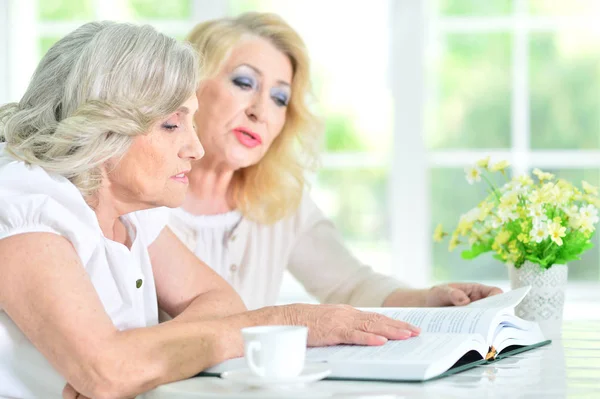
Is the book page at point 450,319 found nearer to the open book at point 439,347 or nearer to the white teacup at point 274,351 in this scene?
the open book at point 439,347

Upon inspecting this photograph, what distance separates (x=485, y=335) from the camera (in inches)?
58.9

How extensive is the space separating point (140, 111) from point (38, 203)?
9.9 inches

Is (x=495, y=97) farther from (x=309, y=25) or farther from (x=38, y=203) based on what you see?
(x=38, y=203)

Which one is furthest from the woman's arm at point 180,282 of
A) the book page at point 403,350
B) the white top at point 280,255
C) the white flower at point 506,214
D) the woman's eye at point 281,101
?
the woman's eye at point 281,101

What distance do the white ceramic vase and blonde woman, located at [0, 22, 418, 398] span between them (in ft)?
2.06

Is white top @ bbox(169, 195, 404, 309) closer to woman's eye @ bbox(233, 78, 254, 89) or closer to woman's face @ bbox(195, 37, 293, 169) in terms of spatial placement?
woman's face @ bbox(195, 37, 293, 169)

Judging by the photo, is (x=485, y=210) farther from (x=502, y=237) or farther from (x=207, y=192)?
(x=207, y=192)

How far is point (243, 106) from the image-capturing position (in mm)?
2420

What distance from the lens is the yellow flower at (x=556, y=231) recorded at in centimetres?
191

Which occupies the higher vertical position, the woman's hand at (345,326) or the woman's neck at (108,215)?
the woman's neck at (108,215)

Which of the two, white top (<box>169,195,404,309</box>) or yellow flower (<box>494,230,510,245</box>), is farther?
white top (<box>169,195,404,309</box>)

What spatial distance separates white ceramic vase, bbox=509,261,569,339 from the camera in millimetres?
1998

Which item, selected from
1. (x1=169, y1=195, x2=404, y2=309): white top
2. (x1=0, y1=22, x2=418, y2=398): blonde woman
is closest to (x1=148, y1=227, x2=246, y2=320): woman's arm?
(x1=0, y1=22, x2=418, y2=398): blonde woman

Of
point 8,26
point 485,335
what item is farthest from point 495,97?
point 485,335
